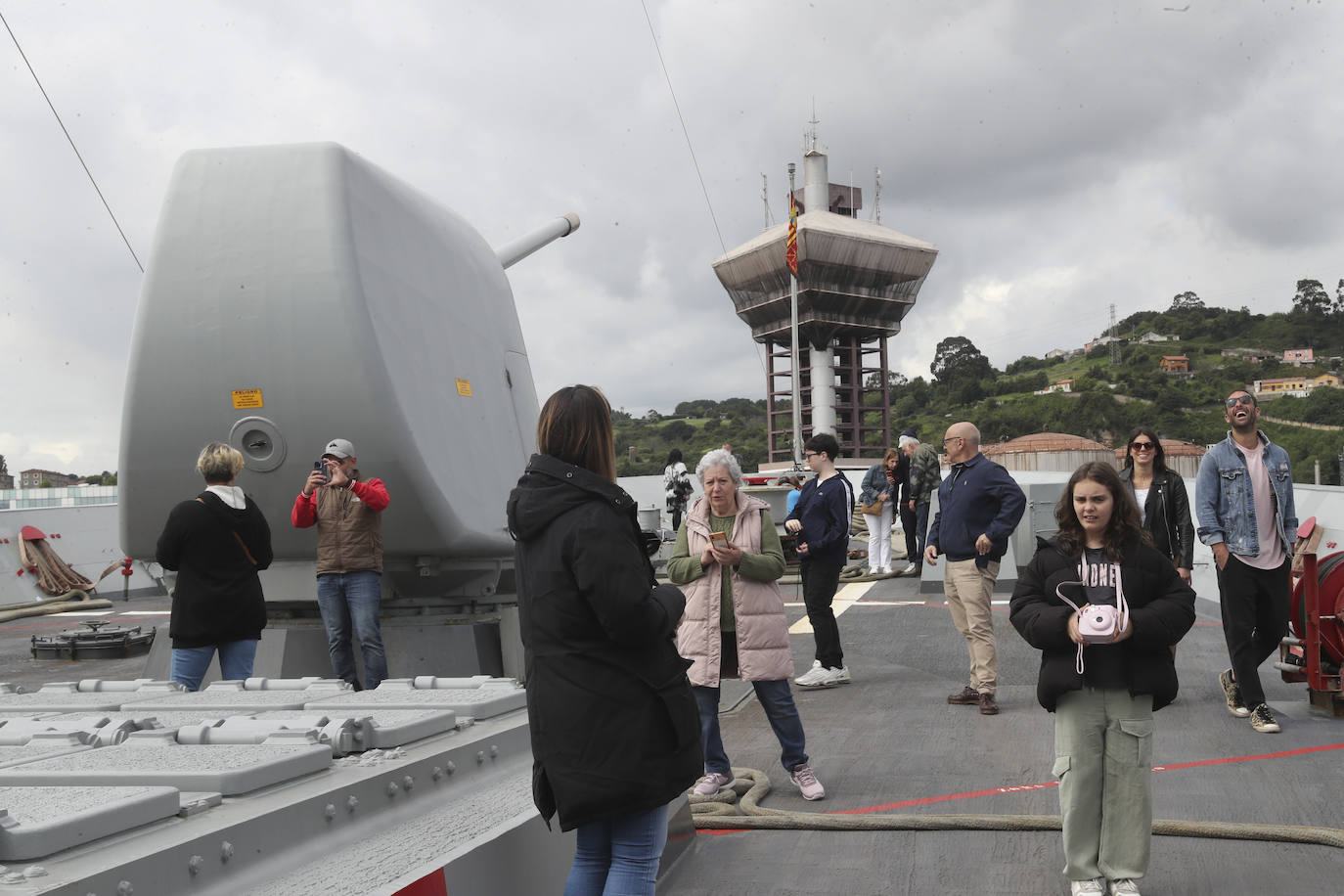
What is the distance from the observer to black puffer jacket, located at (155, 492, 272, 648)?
4938mm

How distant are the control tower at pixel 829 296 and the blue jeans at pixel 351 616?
8011 cm

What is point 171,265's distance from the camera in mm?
5398

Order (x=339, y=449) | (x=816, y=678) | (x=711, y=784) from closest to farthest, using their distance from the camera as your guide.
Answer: (x=711, y=784), (x=339, y=449), (x=816, y=678)

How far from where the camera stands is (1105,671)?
332 cm

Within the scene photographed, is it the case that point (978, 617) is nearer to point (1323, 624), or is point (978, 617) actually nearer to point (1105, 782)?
point (1323, 624)

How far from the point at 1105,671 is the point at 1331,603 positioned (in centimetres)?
305

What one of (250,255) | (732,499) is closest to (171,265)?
(250,255)

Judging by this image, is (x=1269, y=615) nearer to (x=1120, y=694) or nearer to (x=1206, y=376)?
(x=1120, y=694)

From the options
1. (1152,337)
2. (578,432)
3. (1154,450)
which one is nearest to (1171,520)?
(1154,450)

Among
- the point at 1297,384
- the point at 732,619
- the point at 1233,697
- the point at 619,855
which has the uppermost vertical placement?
the point at 1297,384

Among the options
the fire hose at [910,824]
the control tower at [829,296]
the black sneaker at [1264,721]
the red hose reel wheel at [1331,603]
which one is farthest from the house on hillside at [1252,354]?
the fire hose at [910,824]

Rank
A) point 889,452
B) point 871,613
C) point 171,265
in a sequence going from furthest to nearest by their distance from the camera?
point 889,452, point 871,613, point 171,265

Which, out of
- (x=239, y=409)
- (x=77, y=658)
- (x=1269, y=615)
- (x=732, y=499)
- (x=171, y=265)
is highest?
(x=171, y=265)

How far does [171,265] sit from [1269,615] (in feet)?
19.7
